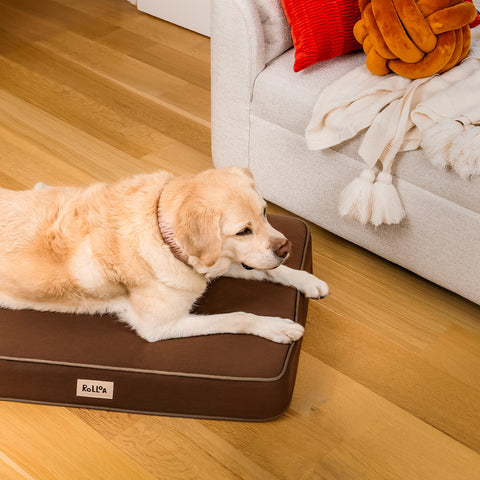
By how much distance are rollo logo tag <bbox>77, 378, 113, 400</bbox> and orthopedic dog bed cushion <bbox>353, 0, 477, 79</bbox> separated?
123 centimetres

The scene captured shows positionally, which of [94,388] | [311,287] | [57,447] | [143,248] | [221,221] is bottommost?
[57,447]

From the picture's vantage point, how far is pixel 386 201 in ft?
6.32

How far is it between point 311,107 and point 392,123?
28 cm

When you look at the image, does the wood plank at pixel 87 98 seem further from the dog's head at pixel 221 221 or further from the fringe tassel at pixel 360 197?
the dog's head at pixel 221 221

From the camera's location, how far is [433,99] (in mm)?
1855

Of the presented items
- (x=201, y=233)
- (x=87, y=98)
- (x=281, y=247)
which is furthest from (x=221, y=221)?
(x=87, y=98)

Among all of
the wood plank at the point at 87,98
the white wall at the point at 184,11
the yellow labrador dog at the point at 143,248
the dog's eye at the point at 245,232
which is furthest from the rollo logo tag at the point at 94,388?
the white wall at the point at 184,11

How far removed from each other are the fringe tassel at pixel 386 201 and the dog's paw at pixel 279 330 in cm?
49

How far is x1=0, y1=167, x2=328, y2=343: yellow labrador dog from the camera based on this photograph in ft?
4.92

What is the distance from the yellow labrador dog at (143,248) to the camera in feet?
4.92

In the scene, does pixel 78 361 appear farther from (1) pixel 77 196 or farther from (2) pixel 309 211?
(2) pixel 309 211

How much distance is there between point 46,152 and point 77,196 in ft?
3.52

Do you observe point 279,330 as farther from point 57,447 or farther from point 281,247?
point 57,447

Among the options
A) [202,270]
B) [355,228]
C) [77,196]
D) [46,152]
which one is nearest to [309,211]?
[355,228]
